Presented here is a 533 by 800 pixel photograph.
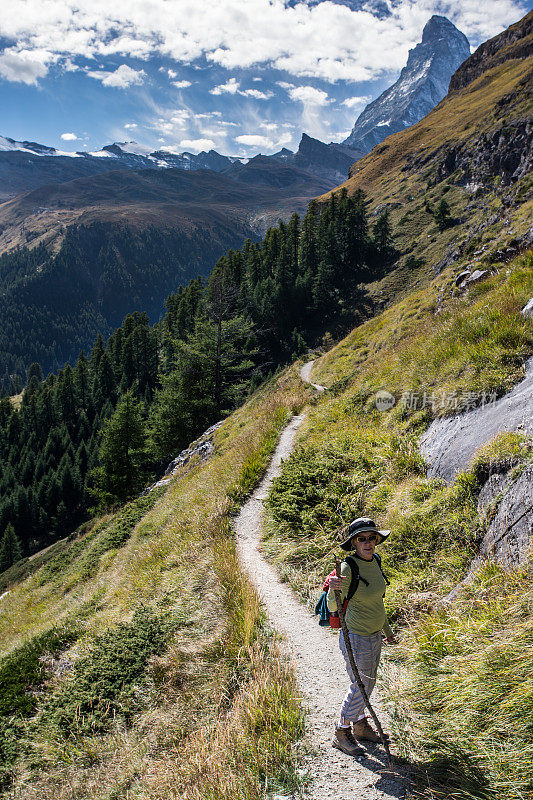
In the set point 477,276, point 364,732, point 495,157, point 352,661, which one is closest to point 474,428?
point 352,661

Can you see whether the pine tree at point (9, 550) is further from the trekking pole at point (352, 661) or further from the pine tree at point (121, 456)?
the trekking pole at point (352, 661)

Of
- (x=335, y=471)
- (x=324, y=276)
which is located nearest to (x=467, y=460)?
(x=335, y=471)

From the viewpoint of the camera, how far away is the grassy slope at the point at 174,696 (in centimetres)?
378

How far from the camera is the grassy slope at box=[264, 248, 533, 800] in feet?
10.6

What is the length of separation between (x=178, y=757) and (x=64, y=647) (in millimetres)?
5542

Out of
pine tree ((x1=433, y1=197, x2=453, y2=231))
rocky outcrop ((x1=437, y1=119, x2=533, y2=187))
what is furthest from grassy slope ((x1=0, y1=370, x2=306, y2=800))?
pine tree ((x1=433, y1=197, x2=453, y2=231))

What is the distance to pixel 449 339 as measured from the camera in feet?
31.9

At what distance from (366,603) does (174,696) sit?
305cm

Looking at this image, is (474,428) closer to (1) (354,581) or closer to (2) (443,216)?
(1) (354,581)

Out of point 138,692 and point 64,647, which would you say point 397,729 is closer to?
point 138,692

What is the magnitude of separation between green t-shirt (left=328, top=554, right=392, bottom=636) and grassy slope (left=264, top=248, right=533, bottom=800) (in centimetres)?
79

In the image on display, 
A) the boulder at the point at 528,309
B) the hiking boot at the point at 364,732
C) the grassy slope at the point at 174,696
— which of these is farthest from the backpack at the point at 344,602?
the boulder at the point at 528,309

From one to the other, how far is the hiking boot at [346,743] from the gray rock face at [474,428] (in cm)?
390

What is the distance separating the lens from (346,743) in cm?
375
